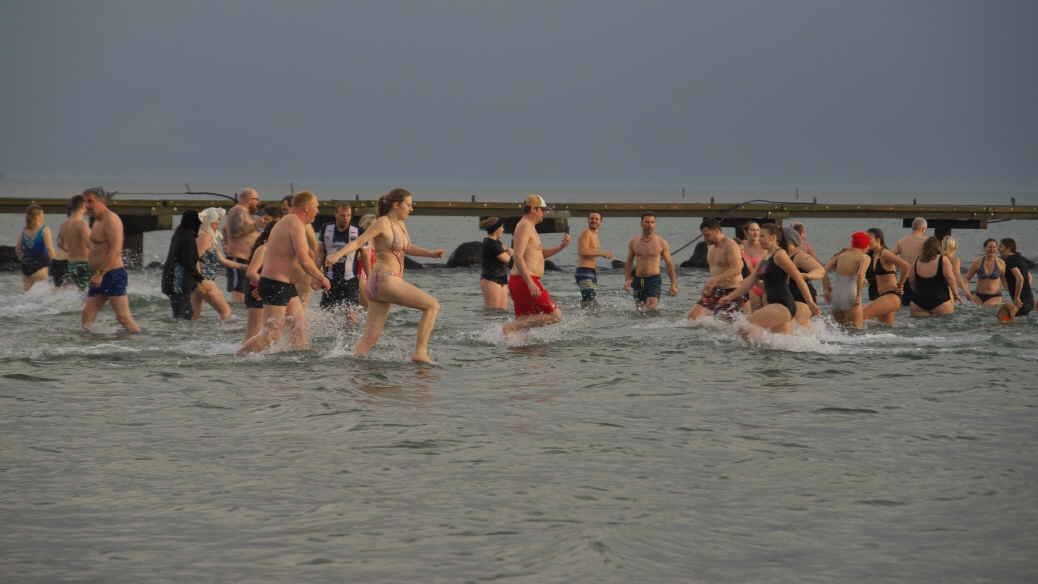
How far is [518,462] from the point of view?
5.82 meters

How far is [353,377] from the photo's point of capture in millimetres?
8289

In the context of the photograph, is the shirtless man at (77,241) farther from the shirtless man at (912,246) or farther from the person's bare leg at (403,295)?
the shirtless man at (912,246)

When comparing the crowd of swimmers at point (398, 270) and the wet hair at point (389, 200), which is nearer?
the wet hair at point (389, 200)

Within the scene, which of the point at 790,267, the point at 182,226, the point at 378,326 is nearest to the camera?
the point at 378,326

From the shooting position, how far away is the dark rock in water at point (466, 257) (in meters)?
25.1

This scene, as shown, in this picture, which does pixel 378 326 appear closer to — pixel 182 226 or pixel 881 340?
pixel 182 226

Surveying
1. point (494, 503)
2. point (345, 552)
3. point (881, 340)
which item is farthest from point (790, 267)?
point (345, 552)

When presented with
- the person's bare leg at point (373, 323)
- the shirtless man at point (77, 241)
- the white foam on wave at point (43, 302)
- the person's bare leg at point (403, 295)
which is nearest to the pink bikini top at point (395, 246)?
the person's bare leg at point (403, 295)

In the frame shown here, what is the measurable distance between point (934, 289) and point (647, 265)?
385 centimetres

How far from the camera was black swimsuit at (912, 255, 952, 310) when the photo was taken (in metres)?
13.0

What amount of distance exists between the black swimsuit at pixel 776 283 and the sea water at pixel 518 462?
412 millimetres

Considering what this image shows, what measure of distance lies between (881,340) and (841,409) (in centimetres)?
389

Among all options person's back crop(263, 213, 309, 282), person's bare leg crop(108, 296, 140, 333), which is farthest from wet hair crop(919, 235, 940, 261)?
person's bare leg crop(108, 296, 140, 333)

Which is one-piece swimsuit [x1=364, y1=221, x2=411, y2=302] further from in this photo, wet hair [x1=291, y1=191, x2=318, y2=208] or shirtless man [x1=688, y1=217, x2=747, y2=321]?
shirtless man [x1=688, y1=217, x2=747, y2=321]
